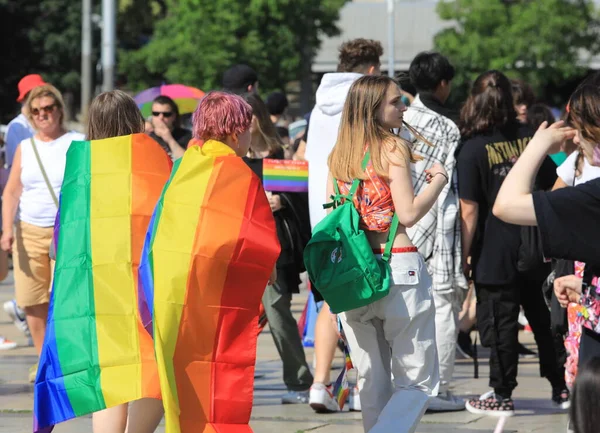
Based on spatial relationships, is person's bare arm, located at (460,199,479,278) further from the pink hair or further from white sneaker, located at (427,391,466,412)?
the pink hair

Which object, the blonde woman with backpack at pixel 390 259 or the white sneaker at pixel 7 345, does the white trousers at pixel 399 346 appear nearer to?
the blonde woman with backpack at pixel 390 259

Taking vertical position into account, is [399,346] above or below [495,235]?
below

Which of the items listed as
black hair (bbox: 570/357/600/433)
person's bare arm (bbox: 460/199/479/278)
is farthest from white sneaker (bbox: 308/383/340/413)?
black hair (bbox: 570/357/600/433)

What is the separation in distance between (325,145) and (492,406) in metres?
1.84

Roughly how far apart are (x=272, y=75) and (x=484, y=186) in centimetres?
4212

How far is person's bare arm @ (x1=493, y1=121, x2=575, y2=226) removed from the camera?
3.79m

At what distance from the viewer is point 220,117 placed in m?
5.26

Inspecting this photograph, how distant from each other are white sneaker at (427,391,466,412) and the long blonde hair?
7.43ft

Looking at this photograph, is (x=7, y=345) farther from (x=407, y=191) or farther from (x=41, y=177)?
(x=407, y=191)

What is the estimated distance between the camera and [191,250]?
5.01 meters

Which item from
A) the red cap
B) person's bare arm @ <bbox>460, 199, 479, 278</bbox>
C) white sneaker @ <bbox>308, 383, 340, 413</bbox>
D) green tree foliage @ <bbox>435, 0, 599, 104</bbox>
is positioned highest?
green tree foliage @ <bbox>435, 0, 599, 104</bbox>

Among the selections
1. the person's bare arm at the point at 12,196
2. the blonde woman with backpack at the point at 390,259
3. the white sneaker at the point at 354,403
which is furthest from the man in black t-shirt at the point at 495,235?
the person's bare arm at the point at 12,196

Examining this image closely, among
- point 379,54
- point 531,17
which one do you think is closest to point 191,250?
point 379,54

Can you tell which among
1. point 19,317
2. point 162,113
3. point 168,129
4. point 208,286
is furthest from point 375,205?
point 19,317
